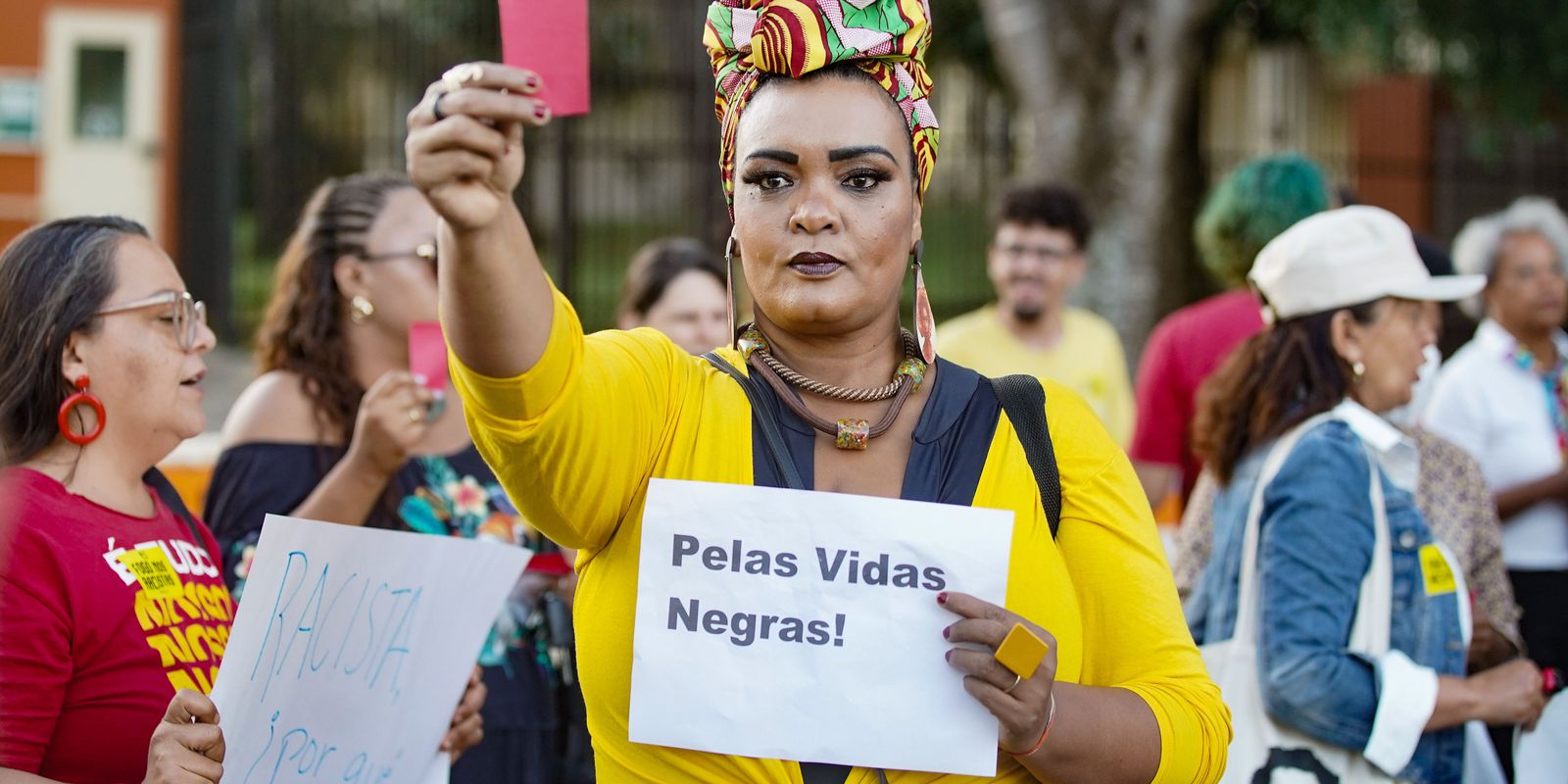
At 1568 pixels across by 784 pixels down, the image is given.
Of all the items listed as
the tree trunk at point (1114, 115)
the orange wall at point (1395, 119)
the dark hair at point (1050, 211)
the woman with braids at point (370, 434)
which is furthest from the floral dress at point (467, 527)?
the orange wall at point (1395, 119)

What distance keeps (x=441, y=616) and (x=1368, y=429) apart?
6.42ft

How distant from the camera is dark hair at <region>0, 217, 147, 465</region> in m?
2.57

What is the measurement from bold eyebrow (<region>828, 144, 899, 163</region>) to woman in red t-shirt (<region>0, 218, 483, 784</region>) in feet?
3.80

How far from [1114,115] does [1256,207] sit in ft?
18.4

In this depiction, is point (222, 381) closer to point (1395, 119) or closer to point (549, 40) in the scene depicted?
point (1395, 119)

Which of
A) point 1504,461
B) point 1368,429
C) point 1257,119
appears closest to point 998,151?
point 1257,119

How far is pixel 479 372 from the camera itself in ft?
5.75

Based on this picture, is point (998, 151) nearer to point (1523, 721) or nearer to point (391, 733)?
point (1523, 721)

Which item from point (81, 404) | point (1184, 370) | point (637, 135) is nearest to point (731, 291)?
point (81, 404)

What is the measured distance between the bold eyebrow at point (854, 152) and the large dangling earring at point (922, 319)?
0.60 feet

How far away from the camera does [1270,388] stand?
3.61 meters

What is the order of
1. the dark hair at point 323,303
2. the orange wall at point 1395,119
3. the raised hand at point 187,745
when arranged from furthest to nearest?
the orange wall at point 1395,119 → the dark hair at point 323,303 → the raised hand at point 187,745

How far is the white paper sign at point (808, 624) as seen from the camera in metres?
2.03

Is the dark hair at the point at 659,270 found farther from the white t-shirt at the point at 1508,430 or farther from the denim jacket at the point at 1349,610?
the white t-shirt at the point at 1508,430
